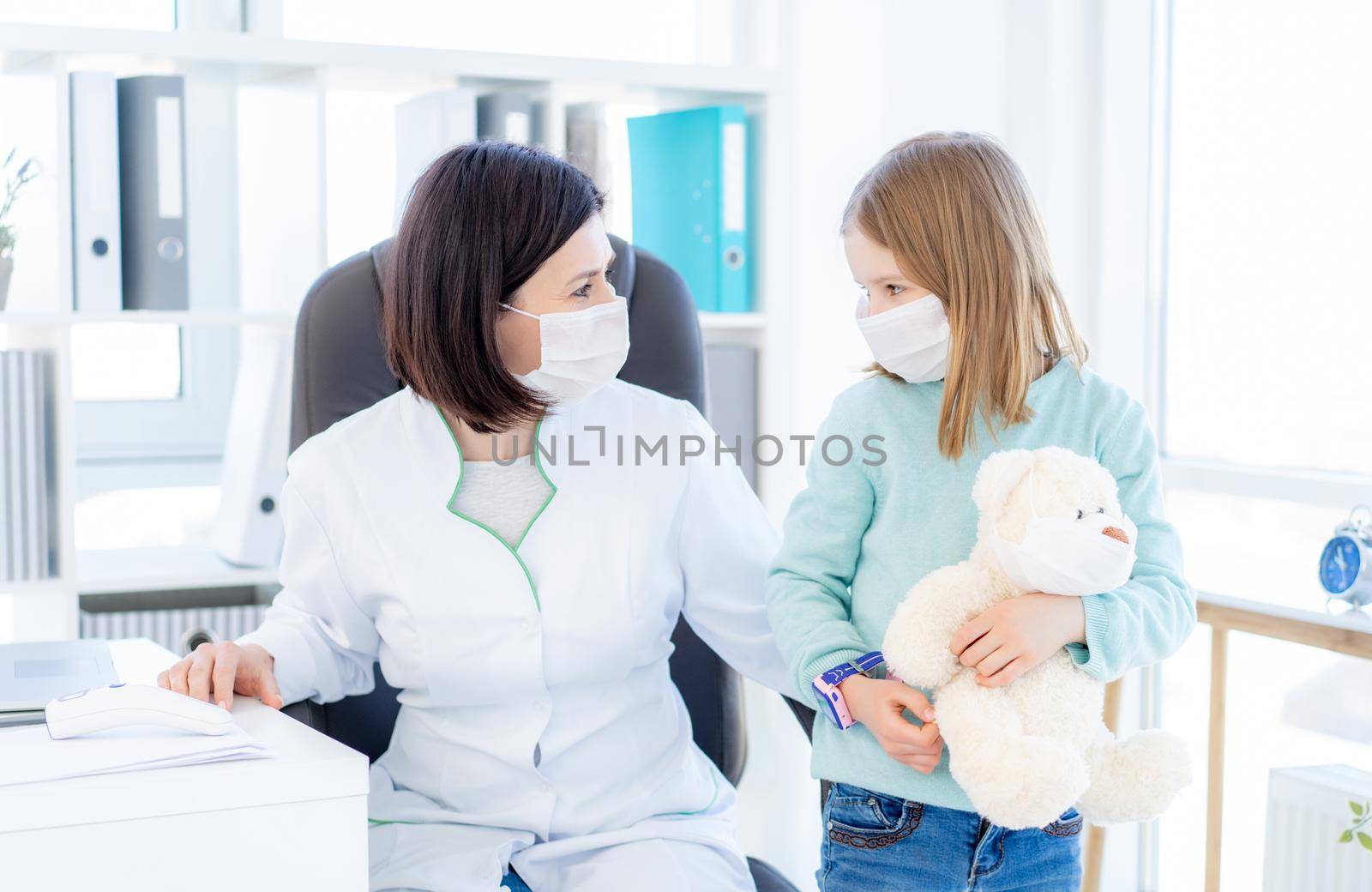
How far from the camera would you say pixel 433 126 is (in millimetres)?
1822

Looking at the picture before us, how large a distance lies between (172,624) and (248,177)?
2.43 ft

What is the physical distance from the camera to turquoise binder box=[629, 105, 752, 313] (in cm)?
193

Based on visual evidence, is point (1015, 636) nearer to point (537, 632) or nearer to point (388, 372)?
point (537, 632)

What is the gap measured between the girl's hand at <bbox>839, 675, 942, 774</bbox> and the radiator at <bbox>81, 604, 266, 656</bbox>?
3.46ft

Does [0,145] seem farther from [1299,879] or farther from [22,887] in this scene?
[1299,879]

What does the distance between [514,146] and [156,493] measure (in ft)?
3.92

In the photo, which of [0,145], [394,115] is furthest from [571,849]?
[0,145]

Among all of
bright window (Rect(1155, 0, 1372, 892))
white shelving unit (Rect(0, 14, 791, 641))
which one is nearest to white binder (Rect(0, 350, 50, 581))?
white shelving unit (Rect(0, 14, 791, 641))

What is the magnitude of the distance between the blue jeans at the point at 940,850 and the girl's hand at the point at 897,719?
9 cm

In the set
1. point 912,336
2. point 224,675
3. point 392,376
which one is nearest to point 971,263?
point 912,336

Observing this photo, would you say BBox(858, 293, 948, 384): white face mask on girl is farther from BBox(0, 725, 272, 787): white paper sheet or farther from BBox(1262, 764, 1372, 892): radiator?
BBox(1262, 764, 1372, 892): radiator

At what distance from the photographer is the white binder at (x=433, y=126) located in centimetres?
182

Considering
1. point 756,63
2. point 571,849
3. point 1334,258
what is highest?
point 756,63

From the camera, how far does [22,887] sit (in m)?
0.83
